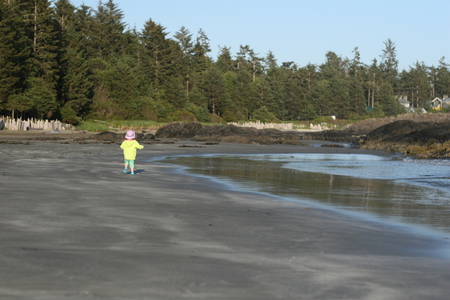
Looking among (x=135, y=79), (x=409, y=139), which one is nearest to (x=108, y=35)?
(x=135, y=79)

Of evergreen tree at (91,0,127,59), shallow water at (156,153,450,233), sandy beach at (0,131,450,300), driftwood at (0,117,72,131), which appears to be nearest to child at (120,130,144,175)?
shallow water at (156,153,450,233)

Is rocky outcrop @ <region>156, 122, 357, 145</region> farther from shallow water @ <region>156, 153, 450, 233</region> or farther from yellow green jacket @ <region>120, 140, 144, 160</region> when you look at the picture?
yellow green jacket @ <region>120, 140, 144, 160</region>

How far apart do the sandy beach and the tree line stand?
46776 millimetres

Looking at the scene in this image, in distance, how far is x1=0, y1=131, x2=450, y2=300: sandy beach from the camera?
4.30 meters

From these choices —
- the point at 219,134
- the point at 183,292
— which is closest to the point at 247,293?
the point at 183,292

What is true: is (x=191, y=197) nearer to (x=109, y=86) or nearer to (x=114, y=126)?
(x=114, y=126)

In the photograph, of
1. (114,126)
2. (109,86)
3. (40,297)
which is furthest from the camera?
(109,86)

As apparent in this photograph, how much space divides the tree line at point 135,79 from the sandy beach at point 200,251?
46.8m

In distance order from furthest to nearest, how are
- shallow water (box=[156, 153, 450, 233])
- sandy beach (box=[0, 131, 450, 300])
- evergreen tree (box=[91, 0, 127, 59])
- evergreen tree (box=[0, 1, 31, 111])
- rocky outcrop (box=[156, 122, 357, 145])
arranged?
1. evergreen tree (box=[91, 0, 127, 59])
2. evergreen tree (box=[0, 1, 31, 111])
3. rocky outcrop (box=[156, 122, 357, 145])
4. shallow water (box=[156, 153, 450, 233])
5. sandy beach (box=[0, 131, 450, 300])

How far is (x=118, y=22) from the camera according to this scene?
99438 millimetres

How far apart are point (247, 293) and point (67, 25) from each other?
76578 mm

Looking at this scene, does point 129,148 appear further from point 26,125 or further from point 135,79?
point 135,79

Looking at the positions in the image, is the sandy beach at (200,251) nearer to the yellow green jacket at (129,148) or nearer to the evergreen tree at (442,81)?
the yellow green jacket at (129,148)

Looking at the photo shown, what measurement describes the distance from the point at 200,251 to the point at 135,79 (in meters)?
74.8
